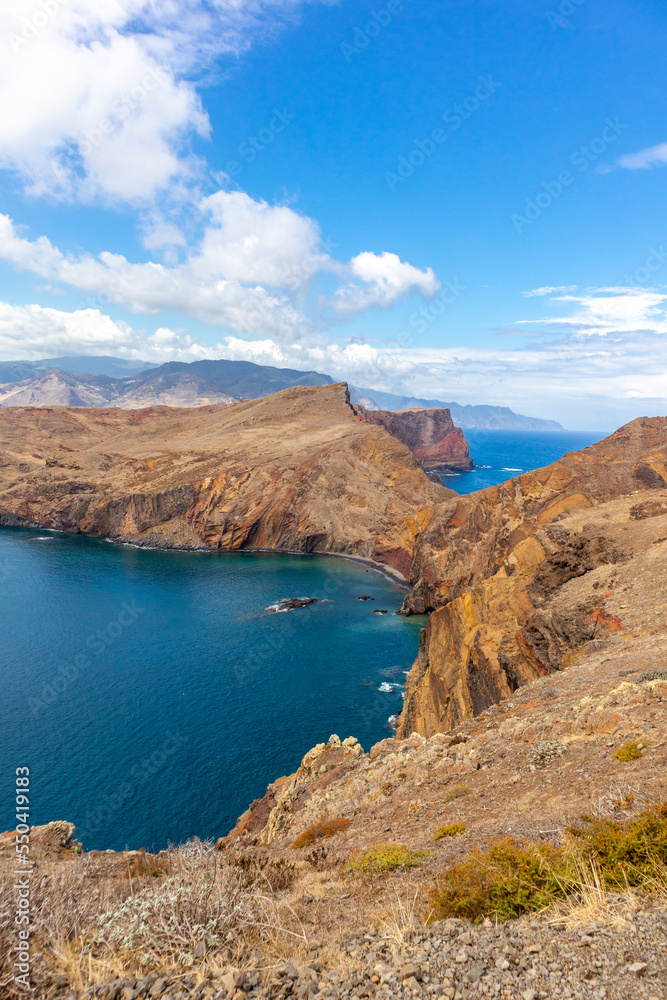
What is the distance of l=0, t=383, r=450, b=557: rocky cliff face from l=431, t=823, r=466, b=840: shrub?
326 ft

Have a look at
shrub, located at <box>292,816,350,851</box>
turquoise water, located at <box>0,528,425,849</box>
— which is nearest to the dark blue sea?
turquoise water, located at <box>0,528,425,849</box>

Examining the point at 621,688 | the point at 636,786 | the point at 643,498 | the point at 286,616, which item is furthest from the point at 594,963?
the point at 286,616

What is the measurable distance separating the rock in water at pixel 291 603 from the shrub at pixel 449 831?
65506 mm

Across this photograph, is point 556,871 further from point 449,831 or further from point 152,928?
point 152,928

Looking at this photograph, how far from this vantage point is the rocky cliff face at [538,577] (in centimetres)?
3034

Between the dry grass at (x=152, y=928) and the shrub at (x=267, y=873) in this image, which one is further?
the shrub at (x=267, y=873)

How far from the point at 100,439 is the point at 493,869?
191 m

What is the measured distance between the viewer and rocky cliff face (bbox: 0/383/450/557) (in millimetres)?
117438

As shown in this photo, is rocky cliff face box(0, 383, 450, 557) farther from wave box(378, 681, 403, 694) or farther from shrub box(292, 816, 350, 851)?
shrub box(292, 816, 350, 851)

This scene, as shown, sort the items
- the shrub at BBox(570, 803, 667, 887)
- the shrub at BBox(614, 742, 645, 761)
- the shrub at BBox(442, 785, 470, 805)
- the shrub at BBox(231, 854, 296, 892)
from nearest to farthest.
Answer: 1. the shrub at BBox(570, 803, 667, 887)
2. the shrub at BBox(231, 854, 296, 892)
3. the shrub at BBox(614, 742, 645, 761)
4. the shrub at BBox(442, 785, 470, 805)

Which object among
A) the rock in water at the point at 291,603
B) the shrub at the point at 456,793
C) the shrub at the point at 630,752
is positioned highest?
the shrub at the point at 630,752

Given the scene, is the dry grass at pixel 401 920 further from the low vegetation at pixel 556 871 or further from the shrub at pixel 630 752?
the shrub at pixel 630 752

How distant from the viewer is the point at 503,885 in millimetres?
8266

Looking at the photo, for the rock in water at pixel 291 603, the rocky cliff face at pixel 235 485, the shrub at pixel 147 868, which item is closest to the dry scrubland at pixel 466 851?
the shrub at pixel 147 868
